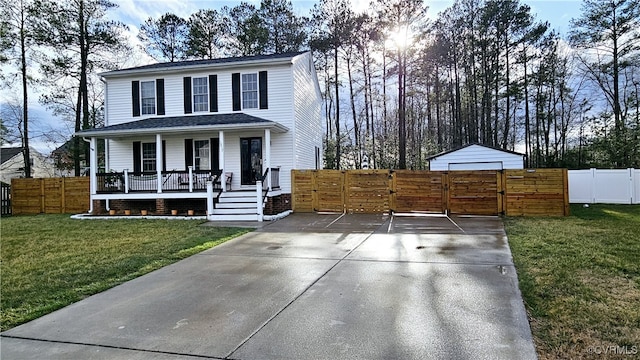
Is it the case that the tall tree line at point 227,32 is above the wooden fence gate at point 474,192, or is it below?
above

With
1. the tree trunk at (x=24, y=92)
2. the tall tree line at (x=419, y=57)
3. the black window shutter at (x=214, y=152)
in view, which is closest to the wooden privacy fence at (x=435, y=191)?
the black window shutter at (x=214, y=152)

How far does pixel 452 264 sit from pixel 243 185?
10.4 m

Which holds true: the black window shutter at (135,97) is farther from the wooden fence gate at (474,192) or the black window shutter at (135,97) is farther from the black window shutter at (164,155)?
the wooden fence gate at (474,192)

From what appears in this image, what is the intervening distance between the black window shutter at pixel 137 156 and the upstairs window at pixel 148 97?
1.48 meters

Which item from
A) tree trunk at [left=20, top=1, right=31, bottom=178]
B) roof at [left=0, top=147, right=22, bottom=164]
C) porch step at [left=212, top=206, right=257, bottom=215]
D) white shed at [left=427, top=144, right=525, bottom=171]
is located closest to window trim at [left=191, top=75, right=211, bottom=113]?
porch step at [left=212, top=206, right=257, bottom=215]

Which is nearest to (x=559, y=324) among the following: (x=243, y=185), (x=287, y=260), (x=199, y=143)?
(x=287, y=260)

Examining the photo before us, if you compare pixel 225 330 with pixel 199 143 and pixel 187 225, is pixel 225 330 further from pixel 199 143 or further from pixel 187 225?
pixel 199 143

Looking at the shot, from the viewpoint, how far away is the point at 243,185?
578 inches

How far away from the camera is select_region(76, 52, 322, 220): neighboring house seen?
1344 centimetres

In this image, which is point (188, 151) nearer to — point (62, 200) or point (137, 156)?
point (137, 156)

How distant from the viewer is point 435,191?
1317 centimetres

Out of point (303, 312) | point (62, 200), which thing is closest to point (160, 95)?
point (62, 200)

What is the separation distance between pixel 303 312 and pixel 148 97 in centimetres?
1491

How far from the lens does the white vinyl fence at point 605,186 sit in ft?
48.4
